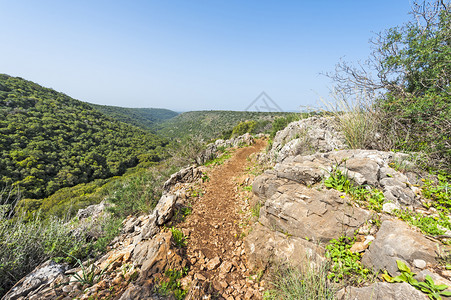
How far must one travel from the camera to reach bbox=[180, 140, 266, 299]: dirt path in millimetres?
2963

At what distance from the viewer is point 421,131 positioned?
3.51 meters

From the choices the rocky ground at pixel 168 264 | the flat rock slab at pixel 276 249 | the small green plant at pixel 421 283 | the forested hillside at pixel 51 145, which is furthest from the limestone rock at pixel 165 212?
the forested hillside at pixel 51 145

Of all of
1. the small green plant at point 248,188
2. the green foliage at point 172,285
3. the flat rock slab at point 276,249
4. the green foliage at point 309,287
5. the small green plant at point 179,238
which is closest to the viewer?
the green foliage at point 309,287

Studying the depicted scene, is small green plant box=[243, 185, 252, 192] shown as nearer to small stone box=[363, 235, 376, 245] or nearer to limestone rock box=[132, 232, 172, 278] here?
limestone rock box=[132, 232, 172, 278]

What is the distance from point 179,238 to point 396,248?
3.93 m

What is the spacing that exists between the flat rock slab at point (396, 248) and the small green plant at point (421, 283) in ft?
0.38

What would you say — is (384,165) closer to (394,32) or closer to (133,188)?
(394,32)

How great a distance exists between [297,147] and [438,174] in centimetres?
355

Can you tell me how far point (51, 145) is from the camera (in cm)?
3281

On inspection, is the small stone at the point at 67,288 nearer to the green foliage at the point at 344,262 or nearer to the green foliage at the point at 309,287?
the green foliage at the point at 309,287

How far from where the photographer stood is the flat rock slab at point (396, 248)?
6.35 feet

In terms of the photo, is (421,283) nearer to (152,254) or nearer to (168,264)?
(168,264)

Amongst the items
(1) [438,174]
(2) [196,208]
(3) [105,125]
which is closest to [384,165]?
(1) [438,174]

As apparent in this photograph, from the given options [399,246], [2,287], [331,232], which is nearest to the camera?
[399,246]
